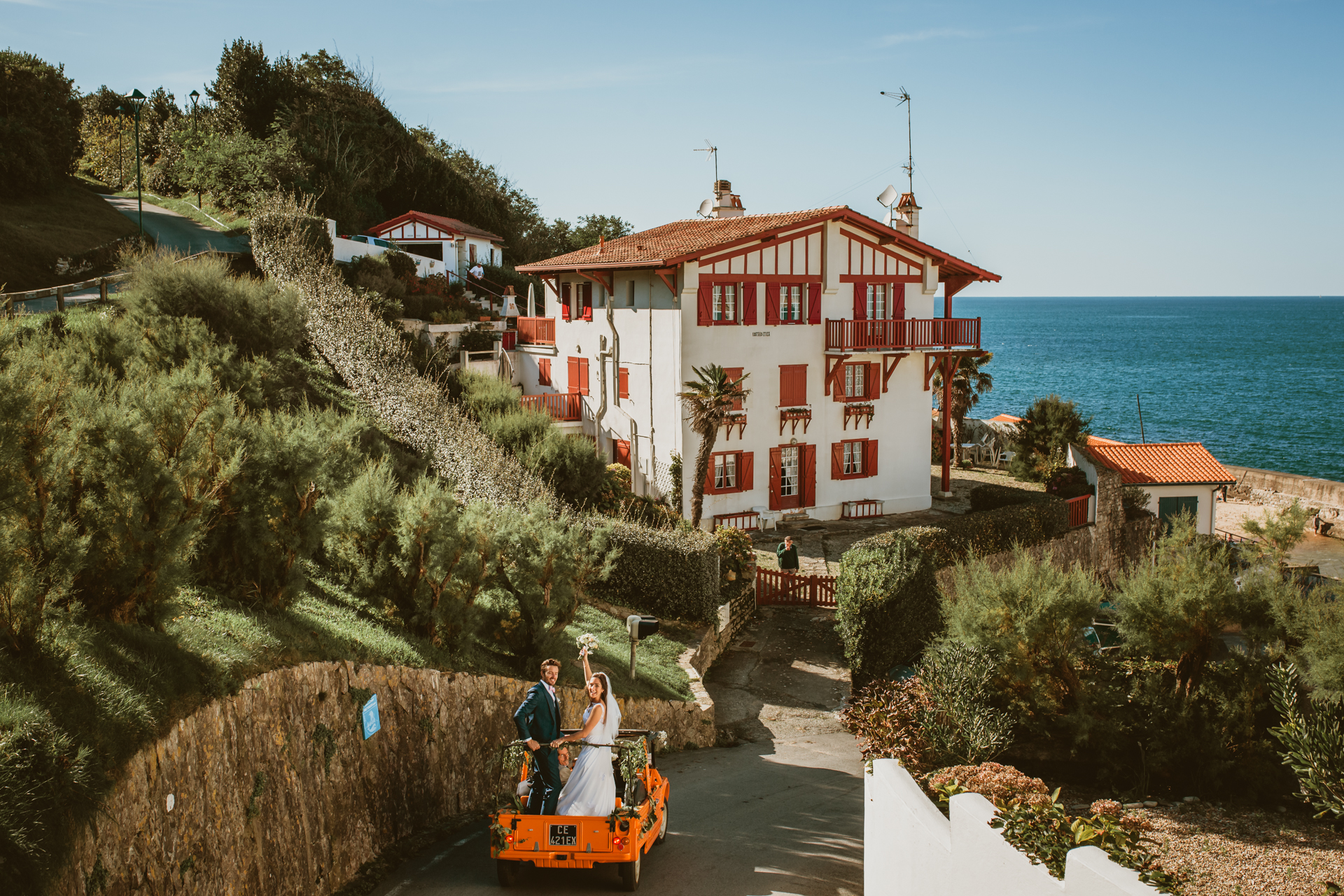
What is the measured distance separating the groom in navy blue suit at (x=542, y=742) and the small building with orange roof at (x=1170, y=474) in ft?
82.9

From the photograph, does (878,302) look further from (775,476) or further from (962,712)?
(962,712)

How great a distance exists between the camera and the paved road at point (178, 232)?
3400cm

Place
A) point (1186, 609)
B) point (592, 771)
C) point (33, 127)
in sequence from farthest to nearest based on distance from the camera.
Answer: point (33, 127) < point (1186, 609) < point (592, 771)

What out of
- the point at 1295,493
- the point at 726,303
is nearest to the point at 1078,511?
the point at 726,303

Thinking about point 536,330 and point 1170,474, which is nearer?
point 1170,474

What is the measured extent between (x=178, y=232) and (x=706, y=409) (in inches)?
965

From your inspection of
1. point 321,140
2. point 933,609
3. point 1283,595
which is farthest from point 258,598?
point 321,140

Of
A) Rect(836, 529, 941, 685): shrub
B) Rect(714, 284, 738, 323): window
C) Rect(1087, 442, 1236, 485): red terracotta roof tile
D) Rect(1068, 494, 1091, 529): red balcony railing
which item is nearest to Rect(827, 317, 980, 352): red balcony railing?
Rect(714, 284, 738, 323): window

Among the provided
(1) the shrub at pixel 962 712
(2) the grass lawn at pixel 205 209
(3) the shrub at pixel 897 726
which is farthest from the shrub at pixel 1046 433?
(2) the grass lawn at pixel 205 209

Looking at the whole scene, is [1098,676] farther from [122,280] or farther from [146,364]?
[122,280]

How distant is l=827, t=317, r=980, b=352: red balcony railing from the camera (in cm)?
2889

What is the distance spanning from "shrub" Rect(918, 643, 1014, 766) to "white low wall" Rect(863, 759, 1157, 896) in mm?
2726

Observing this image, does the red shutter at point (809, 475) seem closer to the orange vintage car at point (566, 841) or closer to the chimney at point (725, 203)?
the chimney at point (725, 203)

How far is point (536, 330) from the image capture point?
34.2 meters
